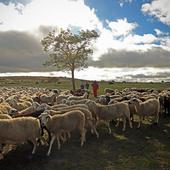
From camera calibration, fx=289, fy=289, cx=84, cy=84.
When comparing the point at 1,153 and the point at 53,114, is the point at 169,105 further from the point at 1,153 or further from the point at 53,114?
the point at 1,153

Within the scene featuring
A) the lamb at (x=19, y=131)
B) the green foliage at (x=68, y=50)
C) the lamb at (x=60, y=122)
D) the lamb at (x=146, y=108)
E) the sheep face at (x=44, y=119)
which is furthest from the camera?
the green foliage at (x=68, y=50)

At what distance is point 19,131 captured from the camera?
33.6 ft

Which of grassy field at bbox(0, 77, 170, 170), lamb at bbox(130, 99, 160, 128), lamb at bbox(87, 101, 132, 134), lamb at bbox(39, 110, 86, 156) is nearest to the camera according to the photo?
grassy field at bbox(0, 77, 170, 170)

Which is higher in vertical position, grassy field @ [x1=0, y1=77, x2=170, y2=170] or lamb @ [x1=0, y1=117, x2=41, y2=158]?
lamb @ [x1=0, y1=117, x2=41, y2=158]

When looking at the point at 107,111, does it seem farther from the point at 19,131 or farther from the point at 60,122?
the point at 19,131

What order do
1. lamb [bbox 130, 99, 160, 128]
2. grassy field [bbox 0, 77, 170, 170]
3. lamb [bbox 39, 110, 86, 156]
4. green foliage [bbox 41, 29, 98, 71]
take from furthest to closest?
green foliage [bbox 41, 29, 98, 71] < lamb [bbox 130, 99, 160, 128] < lamb [bbox 39, 110, 86, 156] < grassy field [bbox 0, 77, 170, 170]

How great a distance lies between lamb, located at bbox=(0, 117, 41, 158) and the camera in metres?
10.1

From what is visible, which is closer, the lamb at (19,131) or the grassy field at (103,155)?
the grassy field at (103,155)

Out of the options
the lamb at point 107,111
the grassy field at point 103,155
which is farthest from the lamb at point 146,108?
the grassy field at point 103,155

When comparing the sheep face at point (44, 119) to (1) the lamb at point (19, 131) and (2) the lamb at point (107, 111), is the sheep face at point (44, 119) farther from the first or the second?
(2) the lamb at point (107, 111)

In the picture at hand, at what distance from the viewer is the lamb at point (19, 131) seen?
398 inches

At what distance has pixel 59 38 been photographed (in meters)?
40.6

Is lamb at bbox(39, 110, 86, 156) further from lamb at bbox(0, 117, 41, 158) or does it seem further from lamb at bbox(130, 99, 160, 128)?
lamb at bbox(130, 99, 160, 128)

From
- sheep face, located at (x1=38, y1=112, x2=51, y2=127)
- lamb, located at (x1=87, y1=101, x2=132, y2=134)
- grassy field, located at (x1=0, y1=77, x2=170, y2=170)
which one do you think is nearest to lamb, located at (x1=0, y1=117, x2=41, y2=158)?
sheep face, located at (x1=38, y1=112, x2=51, y2=127)
